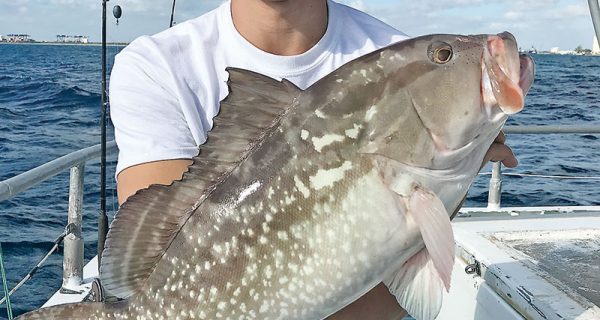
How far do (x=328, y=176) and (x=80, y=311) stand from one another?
31.6 inches

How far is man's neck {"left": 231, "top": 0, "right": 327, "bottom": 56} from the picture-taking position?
105 inches

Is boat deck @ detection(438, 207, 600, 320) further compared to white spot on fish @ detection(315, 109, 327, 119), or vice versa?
boat deck @ detection(438, 207, 600, 320)

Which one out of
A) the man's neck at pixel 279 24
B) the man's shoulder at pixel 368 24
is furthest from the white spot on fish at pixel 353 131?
the man's shoulder at pixel 368 24

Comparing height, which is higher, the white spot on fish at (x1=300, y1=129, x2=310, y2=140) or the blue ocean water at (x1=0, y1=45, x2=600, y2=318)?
the white spot on fish at (x1=300, y1=129, x2=310, y2=140)

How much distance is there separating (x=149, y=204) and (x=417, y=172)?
762 millimetres

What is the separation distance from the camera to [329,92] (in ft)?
6.16

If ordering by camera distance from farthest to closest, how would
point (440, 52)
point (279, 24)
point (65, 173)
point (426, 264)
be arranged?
point (65, 173) → point (279, 24) → point (426, 264) → point (440, 52)

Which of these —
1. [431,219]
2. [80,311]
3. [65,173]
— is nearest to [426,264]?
[431,219]

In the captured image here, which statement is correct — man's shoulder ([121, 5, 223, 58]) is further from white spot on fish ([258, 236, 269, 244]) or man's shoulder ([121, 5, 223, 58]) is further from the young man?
white spot on fish ([258, 236, 269, 244])

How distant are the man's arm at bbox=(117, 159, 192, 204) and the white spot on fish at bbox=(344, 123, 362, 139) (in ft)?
2.51

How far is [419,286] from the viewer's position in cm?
198

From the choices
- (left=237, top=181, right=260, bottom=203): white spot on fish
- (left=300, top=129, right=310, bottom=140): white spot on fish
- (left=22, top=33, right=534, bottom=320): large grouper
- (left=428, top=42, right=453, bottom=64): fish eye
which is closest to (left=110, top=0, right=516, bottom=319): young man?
(left=22, top=33, right=534, bottom=320): large grouper

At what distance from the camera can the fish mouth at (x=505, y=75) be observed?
166cm

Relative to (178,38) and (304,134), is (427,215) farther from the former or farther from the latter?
(178,38)
